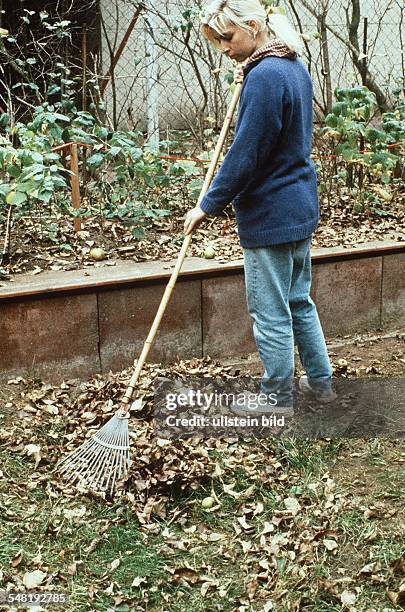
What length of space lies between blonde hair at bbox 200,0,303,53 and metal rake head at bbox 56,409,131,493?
1704 millimetres

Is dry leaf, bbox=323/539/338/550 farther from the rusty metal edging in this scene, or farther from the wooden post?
the wooden post

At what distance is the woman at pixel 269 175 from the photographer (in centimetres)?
361

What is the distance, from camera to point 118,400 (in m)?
4.56

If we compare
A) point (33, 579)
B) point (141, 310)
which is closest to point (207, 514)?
point (33, 579)

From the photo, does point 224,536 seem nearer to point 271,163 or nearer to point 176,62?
point 271,163

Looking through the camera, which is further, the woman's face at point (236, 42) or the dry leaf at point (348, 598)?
the woman's face at point (236, 42)

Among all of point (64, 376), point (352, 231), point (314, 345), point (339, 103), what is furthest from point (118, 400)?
point (339, 103)

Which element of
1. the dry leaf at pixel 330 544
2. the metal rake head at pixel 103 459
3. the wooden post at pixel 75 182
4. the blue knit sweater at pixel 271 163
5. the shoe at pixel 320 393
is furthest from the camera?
the wooden post at pixel 75 182

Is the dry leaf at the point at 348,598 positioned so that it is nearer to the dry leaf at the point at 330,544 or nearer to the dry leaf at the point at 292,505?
the dry leaf at the point at 330,544

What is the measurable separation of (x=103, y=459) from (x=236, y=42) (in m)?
1.88

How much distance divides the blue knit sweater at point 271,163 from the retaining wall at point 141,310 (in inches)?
54.7

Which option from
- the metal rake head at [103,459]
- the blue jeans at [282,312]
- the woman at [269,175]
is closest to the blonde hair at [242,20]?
the woman at [269,175]

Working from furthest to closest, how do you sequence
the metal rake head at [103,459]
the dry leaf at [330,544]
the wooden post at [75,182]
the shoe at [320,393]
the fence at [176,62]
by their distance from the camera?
the fence at [176,62], the wooden post at [75,182], the shoe at [320,393], the metal rake head at [103,459], the dry leaf at [330,544]

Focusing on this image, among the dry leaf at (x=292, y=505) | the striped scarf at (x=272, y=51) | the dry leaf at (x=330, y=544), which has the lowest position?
the dry leaf at (x=292, y=505)
